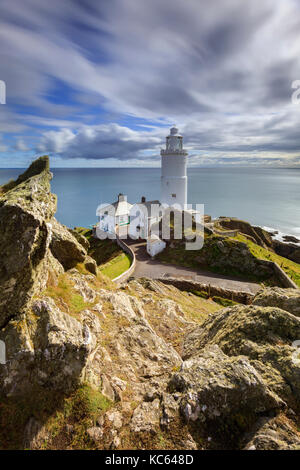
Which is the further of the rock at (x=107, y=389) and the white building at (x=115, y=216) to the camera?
the white building at (x=115, y=216)

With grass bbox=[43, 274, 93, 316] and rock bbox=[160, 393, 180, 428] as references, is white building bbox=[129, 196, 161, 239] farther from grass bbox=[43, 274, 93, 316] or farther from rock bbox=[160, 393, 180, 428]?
rock bbox=[160, 393, 180, 428]

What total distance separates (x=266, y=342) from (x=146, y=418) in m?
4.33

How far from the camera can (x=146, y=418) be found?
5.48 meters

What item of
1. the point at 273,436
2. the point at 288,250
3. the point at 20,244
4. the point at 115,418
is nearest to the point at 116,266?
the point at 115,418

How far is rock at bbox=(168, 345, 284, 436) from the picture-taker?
5.33 m

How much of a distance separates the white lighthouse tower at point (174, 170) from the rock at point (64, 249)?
1306 inches

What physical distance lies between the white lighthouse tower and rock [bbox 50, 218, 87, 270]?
33162 millimetres

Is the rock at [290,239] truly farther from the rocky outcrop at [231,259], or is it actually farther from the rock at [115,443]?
the rock at [115,443]

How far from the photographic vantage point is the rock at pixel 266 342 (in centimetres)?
589

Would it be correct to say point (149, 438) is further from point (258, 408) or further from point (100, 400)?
point (258, 408)
